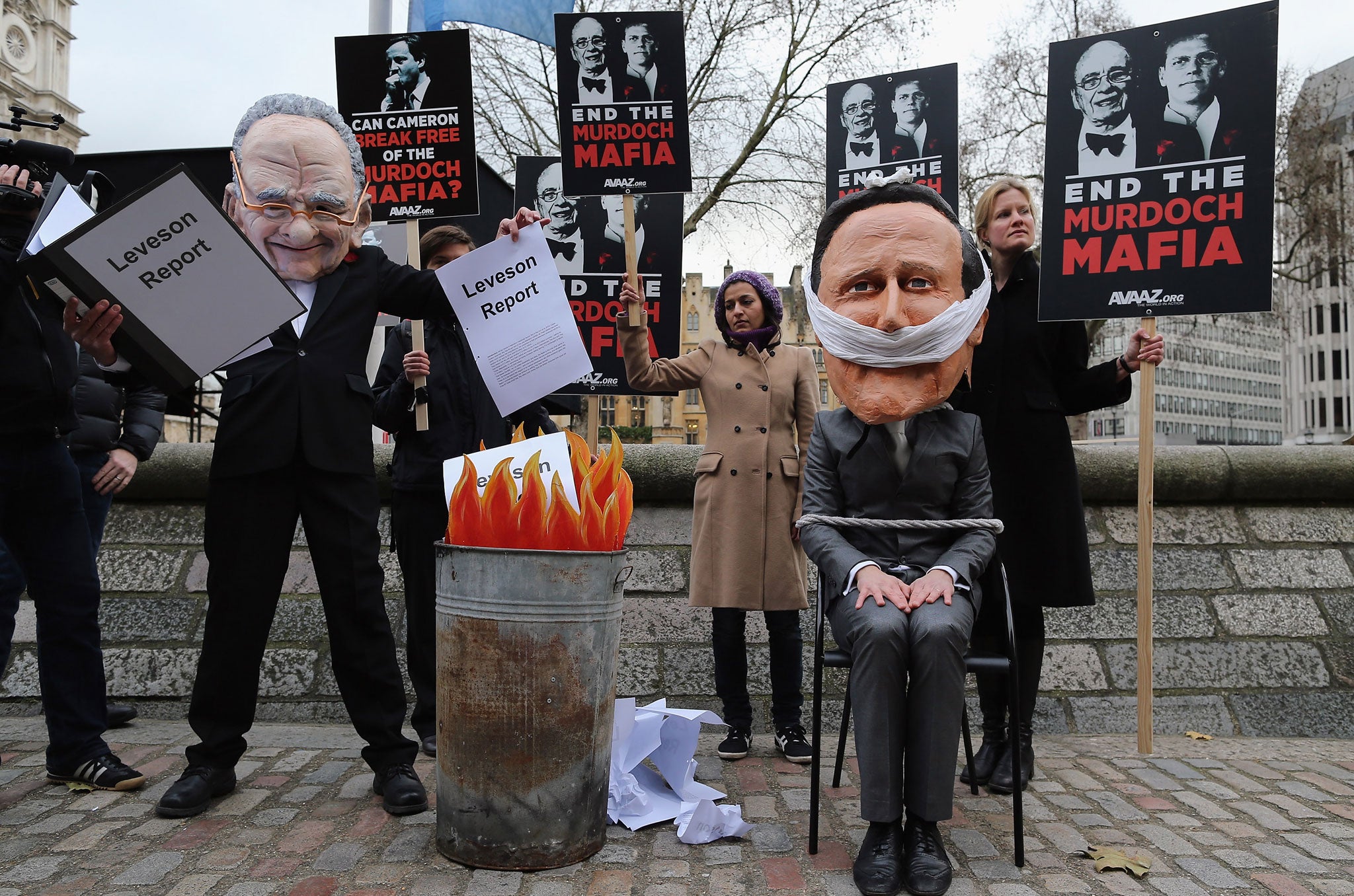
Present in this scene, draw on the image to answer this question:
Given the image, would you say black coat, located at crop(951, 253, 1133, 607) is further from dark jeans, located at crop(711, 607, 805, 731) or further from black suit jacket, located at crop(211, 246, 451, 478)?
black suit jacket, located at crop(211, 246, 451, 478)

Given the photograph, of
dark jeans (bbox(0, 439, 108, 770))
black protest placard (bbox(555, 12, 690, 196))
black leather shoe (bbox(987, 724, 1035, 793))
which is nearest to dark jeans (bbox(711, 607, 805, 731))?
black leather shoe (bbox(987, 724, 1035, 793))

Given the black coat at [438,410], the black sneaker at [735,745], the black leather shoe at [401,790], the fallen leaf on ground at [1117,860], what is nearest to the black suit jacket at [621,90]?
the black coat at [438,410]

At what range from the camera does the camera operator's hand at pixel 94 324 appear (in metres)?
2.84

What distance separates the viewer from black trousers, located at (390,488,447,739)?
12.7 feet

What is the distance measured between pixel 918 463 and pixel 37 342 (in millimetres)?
2875

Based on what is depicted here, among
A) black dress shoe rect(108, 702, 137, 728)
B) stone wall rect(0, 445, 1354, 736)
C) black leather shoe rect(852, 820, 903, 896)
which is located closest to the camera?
black leather shoe rect(852, 820, 903, 896)

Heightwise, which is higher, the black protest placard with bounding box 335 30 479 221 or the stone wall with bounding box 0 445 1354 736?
the black protest placard with bounding box 335 30 479 221

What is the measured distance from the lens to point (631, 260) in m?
4.14

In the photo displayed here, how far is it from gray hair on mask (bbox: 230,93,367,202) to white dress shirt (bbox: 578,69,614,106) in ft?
4.51

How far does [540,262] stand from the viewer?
3.53 meters

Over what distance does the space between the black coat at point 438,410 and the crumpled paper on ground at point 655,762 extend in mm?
1200

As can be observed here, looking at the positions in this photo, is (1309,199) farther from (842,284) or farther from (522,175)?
(842,284)

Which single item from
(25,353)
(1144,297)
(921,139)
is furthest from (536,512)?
(921,139)

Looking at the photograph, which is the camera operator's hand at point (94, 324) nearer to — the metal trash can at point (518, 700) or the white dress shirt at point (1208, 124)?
the metal trash can at point (518, 700)
